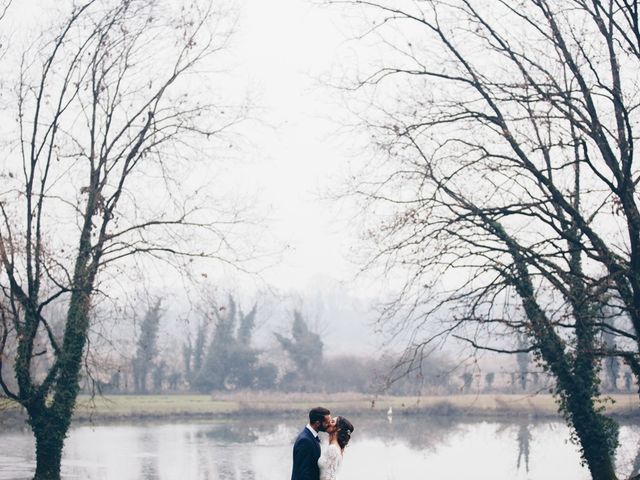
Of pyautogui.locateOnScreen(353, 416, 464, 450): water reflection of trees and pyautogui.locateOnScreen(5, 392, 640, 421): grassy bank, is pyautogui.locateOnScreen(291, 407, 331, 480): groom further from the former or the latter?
pyautogui.locateOnScreen(5, 392, 640, 421): grassy bank

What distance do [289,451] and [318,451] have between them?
19198mm

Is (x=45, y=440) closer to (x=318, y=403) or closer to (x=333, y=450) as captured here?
(x=333, y=450)

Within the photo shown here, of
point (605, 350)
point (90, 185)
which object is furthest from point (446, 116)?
point (90, 185)

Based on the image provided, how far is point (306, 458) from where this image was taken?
8688 millimetres

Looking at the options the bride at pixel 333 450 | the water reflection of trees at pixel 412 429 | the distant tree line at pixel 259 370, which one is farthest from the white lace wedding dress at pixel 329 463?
the distant tree line at pixel 259 370

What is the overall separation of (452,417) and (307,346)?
57.5 feet

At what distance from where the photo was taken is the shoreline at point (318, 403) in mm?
39500

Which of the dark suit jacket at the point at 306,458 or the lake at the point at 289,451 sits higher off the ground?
the dark suit jacket at the point at 306,458

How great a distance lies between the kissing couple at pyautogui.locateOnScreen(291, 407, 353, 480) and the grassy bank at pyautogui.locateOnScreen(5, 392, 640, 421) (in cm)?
3057

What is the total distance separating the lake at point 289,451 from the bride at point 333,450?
13.0 meters

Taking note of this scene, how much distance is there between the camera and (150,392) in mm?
54188

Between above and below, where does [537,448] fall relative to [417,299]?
below

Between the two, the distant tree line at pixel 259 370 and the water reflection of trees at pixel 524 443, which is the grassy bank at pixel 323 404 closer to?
the water reflection of trees at pixel 524 443

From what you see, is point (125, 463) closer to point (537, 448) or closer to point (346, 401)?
point (537, 448)
